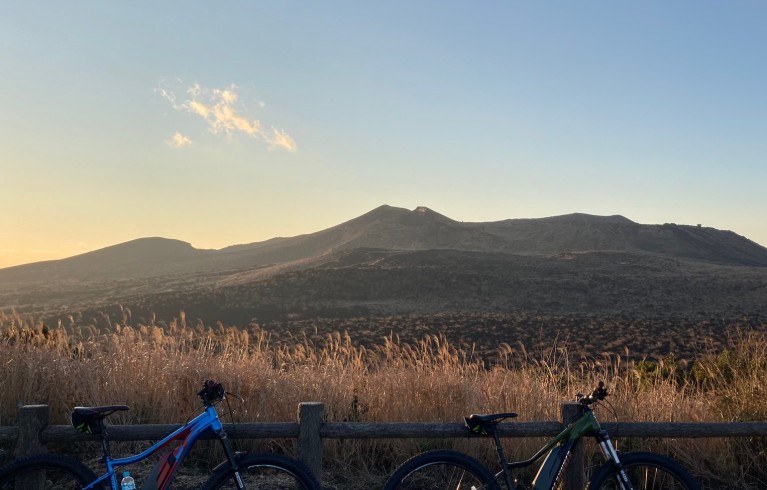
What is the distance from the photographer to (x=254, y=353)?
26.2 ft

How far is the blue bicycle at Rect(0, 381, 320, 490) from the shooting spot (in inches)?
150

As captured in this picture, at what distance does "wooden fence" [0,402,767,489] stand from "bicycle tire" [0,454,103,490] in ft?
1.19

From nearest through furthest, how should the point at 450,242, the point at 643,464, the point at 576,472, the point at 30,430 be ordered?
the point at 643,464 → the point at 30,430 → the point at 576,472 → the point at 450,242

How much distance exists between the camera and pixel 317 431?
4.70 metres

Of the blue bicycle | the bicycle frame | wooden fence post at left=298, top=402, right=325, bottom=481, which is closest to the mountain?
wooden fence post at left=298, top=402, right=325, bottom=481

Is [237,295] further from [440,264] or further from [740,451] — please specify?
[740,451]

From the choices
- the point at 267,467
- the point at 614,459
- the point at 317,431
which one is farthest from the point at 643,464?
the point at 267,467

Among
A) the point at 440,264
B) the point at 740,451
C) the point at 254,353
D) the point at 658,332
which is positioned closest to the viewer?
the point at 740,451

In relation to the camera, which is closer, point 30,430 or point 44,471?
point 44,471

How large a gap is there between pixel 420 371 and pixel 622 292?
4674 centimetres

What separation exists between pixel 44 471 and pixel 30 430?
518mm

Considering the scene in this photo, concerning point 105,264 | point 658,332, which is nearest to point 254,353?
point 658,332

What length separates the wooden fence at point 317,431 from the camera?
4570 mm

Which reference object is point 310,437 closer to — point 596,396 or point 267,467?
point 267,467
